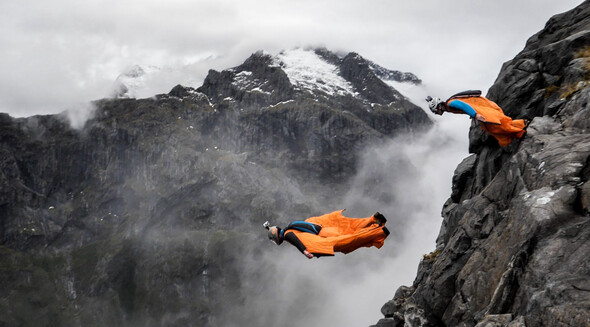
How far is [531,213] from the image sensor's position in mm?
19031

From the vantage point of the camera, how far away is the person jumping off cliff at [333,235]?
74.6ft

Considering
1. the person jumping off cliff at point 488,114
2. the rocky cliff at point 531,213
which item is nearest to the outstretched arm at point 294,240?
the rocky cliff at point 531,213

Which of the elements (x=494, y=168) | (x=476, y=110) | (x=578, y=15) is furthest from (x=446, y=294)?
(x=578, y=15)

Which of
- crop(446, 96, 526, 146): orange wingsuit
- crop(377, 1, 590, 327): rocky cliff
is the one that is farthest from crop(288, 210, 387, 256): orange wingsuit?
crop(446, 96, 526, 146): orange wingsuit

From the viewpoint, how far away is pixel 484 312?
20.2 m

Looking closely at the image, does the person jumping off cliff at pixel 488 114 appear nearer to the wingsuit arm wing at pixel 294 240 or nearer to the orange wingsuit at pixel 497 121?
the orange wingsuit at pixel 497 121

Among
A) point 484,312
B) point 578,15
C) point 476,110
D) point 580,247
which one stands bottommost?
point 484,312

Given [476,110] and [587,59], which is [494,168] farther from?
[587,59]

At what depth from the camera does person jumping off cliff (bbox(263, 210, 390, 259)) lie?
2274 centimetres

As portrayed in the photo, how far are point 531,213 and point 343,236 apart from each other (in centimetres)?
877

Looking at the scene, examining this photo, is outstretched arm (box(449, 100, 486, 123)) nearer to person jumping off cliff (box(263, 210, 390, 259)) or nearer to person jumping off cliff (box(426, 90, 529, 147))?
person jumping off cliff (box(426, 90, 529, 147))

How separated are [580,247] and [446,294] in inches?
461

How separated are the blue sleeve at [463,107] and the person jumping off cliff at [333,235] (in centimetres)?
742

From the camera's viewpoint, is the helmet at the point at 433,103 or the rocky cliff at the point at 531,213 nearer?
the rocky cliff at the point at 531,213
